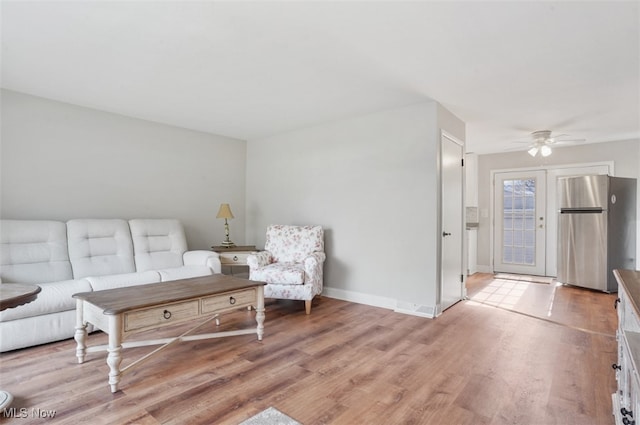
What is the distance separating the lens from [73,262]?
3.27 meters

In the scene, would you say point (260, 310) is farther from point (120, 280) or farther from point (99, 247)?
point (99, 247)

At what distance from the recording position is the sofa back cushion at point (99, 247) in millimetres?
3307

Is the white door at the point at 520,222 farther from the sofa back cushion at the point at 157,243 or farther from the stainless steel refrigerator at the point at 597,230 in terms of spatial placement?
the sofa back cushion at the point at 157,243

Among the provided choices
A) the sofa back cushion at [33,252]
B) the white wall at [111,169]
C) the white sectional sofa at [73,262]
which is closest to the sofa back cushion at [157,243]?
the white sectional sofa at [73,262]

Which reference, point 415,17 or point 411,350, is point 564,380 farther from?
point 415,17

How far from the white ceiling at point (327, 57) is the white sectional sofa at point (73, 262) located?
4.56ft

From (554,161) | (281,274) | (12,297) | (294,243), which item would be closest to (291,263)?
(294,243)

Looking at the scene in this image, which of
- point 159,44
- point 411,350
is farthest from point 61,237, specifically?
point 411,350

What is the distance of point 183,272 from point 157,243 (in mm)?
663

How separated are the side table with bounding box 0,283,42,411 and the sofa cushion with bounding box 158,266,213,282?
1.52 m

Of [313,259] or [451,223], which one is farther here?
[451,223]

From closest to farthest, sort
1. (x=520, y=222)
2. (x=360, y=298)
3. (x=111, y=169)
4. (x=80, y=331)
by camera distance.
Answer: (x=80, y=331)
(x=111, y=169)
(x=360, y=298)
(x=520, y=222)

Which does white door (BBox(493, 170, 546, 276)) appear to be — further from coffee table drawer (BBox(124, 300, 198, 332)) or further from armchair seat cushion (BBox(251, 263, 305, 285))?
coffee table drawer (BBox(124, 300, 198, 332))

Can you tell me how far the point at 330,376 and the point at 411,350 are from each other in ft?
2.60
